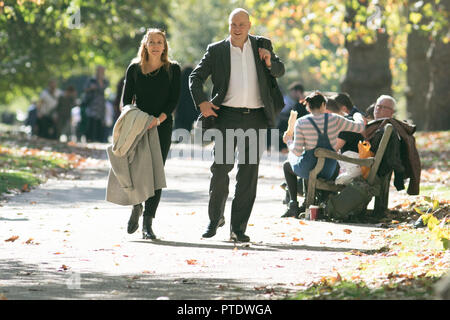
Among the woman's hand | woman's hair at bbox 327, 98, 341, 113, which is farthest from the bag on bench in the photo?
the woman's hand

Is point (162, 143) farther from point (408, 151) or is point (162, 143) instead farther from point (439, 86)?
point (439, 86)

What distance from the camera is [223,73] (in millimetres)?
9414

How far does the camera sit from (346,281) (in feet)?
22.8

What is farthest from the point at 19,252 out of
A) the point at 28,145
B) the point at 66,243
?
the point at 28,145

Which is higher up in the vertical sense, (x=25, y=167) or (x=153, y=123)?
(x=153, y=123)

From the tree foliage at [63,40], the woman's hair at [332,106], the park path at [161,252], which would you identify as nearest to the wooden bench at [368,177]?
the park path at [161,252]

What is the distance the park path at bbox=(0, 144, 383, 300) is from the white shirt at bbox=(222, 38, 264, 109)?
128 centimetres

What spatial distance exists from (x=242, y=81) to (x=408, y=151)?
8.34 ft

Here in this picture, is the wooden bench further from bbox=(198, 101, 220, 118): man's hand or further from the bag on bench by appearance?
bbox=(198, 101, 220, 118): man's hand

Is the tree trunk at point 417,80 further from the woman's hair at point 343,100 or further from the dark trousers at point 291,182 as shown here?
the dark trousers at point 291,182

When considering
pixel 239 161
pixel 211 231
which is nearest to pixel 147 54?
pixel 239 161

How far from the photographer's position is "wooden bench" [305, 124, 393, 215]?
36.6 ft
